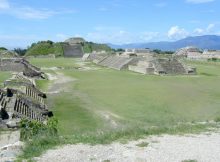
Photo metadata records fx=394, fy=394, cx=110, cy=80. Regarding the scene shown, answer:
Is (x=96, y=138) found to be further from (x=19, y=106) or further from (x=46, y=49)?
(x=46, y=49)

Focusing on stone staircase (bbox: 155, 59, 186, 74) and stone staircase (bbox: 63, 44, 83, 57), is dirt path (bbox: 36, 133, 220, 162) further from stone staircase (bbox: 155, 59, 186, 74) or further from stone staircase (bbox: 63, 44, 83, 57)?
stone staircase (bbox: 63, 44, 83, 57)

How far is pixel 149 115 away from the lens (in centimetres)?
1845

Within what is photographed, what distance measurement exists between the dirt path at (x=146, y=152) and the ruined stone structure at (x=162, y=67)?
34.2 m

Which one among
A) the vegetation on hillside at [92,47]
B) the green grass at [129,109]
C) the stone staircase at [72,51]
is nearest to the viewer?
the green grass at [129,109]

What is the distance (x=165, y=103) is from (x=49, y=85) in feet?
38.4

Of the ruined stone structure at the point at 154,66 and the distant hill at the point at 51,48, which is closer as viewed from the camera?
the ruined stone structure at the point at 154,66

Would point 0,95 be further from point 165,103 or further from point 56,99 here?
point 165,103

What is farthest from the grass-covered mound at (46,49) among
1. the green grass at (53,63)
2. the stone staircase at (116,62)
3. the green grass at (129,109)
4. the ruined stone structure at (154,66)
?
the green grass at (129,109)

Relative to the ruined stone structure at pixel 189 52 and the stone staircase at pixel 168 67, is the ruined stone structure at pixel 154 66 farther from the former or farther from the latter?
the ruined stone structure at pixel 189 52

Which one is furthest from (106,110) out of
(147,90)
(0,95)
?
(147,90)

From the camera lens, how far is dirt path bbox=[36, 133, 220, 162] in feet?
26.5

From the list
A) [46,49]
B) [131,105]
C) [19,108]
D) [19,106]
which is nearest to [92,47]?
[46,49]

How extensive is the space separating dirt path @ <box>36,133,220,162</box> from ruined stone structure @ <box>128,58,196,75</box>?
34157 millimetres

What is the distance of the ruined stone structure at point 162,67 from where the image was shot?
43625 millimetres
